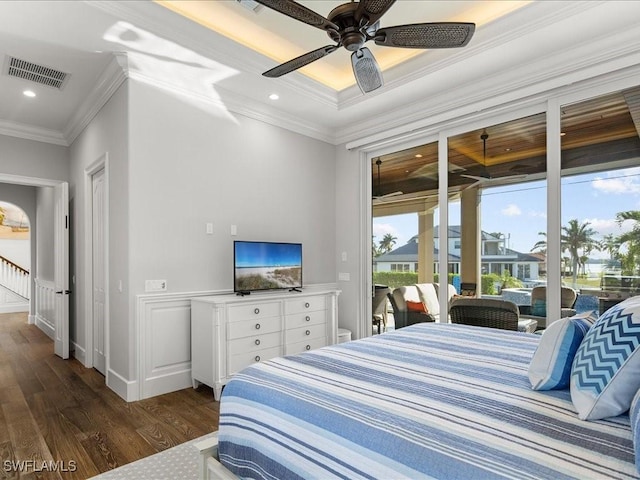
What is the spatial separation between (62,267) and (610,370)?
5152mm

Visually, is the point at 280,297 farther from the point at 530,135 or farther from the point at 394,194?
the point at 530,135

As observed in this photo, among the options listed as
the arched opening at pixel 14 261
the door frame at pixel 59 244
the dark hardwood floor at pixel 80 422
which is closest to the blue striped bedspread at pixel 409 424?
the dark hardwood floor at pixel 80 422

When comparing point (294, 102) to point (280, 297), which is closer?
point (280, 297)

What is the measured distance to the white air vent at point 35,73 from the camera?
3166mm

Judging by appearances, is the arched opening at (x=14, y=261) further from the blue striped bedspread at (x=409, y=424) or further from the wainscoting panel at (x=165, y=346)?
the blue striped bedspread at (x=409, y=424)

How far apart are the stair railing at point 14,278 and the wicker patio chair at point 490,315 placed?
374 inches

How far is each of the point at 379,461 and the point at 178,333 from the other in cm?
276

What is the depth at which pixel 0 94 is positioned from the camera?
3.73 meters

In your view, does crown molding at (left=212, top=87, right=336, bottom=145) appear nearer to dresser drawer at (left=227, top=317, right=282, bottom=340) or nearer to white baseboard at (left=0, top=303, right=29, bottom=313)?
dresser drawer at (left=227, top=317, right=282, bottom=340)

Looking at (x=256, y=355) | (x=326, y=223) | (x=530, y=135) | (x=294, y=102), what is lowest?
(x=256, y=355)

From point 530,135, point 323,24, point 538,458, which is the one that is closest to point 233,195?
point 323,24

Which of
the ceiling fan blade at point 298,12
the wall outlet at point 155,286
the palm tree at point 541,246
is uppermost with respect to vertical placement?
the ceiling fan blade at point 298,12

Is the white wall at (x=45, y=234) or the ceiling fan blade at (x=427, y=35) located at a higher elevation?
the ceiling fan blade at (x=427, y=35)

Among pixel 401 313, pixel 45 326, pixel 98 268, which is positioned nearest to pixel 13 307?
pixel 45 326
